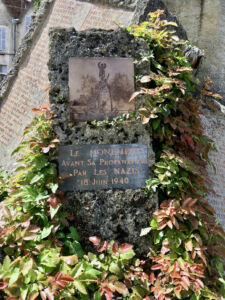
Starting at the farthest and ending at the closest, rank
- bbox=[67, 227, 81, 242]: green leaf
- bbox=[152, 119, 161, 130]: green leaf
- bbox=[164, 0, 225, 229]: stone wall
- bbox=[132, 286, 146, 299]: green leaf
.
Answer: bbox=[164, 0, 225, 229]: stone wall → bbox=[152, 119, 161, 130]: green leaf → bbox=[67, 227, 81, 242]: green leaf → bbox=[132, 286, 146, 299]: green leaf

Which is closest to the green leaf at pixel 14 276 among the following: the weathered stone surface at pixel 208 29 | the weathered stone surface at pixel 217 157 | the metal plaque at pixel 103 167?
the metal plaque at pixel 103 167

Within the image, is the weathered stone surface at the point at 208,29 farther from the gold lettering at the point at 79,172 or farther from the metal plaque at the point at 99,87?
the gold lettering at the point at 79,172

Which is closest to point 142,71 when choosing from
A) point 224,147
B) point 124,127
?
point 124,127

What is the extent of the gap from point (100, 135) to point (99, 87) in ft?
1.61

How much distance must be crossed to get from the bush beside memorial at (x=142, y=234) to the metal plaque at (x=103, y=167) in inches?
4.6

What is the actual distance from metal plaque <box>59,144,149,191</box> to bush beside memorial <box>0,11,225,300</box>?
0.12m

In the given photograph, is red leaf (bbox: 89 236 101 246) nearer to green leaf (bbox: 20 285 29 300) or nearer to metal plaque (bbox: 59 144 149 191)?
metal plaque (bbox: 59 144 149 191)

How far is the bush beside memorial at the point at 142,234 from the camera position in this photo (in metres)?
2.51

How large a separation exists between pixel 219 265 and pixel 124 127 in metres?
1.54

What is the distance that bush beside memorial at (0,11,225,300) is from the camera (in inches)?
98.9

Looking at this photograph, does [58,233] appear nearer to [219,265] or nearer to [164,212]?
[164,212]

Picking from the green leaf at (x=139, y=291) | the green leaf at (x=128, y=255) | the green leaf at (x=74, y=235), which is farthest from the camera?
the green leaf at (x=74, y=235)

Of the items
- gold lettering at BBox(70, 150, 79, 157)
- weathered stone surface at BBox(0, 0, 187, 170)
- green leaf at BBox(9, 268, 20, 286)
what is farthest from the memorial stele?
green leaf at BBox(9, 268, 20, 286)

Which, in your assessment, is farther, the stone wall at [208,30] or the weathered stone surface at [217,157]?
the stone wall at [208,30]
